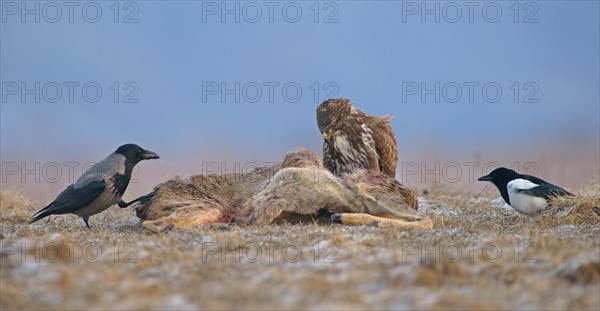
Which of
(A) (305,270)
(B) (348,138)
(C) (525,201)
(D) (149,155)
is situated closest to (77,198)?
(D) (149,155)

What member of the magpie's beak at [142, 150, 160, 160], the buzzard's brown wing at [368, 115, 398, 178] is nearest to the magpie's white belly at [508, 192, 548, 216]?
the buzzard's brown wing at [368, 115, 398, 178]

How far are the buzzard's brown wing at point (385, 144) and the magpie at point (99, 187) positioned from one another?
318cm

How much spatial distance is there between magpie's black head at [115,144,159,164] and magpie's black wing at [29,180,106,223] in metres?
0.47

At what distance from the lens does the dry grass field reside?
3.96 meters

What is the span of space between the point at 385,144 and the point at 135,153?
10.8ft

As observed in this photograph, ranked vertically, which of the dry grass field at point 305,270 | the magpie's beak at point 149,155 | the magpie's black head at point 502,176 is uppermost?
the magpie's beak at point 149,155

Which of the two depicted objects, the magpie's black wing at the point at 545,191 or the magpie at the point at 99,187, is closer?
the magpie at the point at 99,187

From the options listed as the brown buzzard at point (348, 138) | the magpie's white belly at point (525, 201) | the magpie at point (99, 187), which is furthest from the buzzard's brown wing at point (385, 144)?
the magpie at point (99, 187)

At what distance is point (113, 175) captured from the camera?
774 centimetres

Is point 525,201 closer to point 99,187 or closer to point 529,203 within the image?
point 529,203

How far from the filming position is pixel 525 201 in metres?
8.54

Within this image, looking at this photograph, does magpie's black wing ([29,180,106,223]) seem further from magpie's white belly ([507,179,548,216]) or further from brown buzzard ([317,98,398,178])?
magpie's white belly ([507,179,548,216])

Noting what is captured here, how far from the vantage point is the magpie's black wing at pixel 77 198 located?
300 inches

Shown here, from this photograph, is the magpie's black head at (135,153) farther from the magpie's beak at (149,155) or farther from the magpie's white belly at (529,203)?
the magpie's white belly at (529,203)
